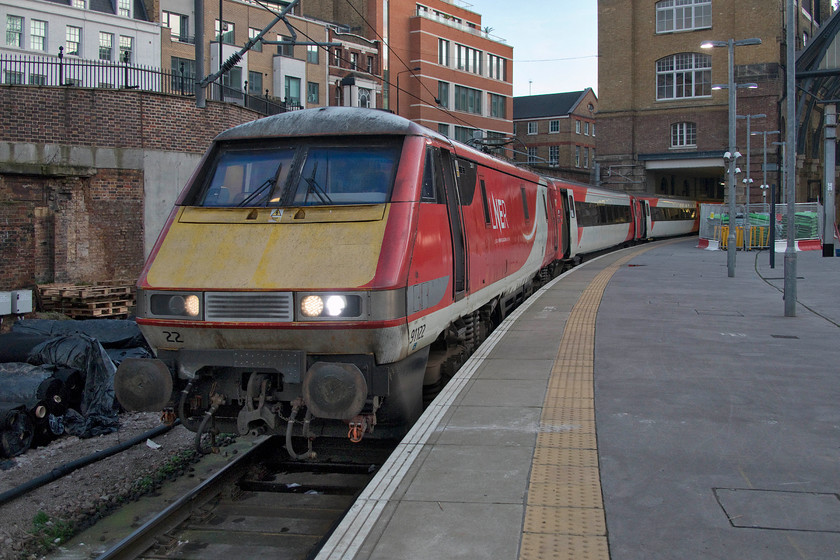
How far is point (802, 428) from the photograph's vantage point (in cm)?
671

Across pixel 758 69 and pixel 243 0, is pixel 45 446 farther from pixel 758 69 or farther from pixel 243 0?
pixel 758 69

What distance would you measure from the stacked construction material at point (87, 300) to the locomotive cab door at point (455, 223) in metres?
9.53

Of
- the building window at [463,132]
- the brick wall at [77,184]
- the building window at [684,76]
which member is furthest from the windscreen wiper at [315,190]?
the building window at [463,132]

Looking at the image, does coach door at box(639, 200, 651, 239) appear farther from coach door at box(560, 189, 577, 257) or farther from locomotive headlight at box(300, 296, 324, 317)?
locomotive headlight at box(300, 296, 324, 317)

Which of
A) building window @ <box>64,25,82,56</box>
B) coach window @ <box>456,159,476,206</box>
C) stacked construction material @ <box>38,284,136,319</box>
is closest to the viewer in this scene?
coach window @ <box>456,159,476,206</box>

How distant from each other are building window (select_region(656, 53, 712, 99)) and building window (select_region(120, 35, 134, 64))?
1405 inches

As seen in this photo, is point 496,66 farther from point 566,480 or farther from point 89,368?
point 566,480

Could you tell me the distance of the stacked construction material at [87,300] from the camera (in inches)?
601

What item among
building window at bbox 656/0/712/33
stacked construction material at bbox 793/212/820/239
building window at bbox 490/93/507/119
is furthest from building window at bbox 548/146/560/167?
stacked construction material at bbox 793/212/820/239

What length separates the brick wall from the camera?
16.1 meters

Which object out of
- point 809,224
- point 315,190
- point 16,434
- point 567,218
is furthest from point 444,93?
point 315,190

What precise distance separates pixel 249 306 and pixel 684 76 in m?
56.4

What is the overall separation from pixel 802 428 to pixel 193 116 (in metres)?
15.8

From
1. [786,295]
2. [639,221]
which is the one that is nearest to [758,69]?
[639,221]
